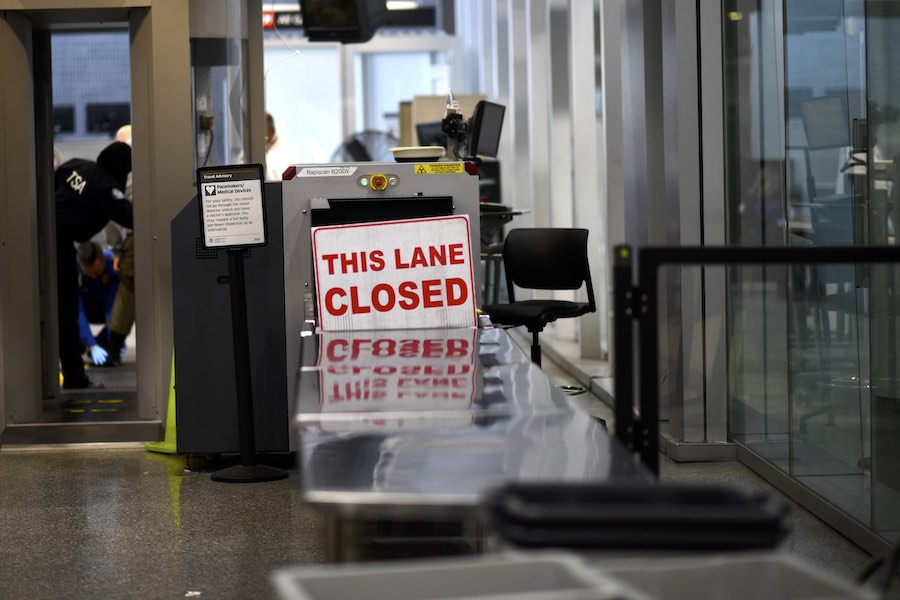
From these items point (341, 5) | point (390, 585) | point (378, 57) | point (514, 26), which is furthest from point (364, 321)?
point (378, 57)

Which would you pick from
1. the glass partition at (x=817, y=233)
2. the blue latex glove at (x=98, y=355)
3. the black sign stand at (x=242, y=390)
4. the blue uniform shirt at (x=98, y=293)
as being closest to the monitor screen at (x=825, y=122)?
the glass partition at (x=817, y=233)

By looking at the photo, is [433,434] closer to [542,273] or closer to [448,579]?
[448,579]

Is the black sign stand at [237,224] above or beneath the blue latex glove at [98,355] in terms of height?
above

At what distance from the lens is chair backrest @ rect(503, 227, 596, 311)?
17.9ft

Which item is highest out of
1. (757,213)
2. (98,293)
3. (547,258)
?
(757,213)

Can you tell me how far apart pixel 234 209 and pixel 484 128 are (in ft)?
5.88

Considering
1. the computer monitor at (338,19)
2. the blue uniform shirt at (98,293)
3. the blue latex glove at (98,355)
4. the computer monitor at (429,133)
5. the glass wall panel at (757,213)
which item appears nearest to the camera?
the glass wall panel at (757,213)

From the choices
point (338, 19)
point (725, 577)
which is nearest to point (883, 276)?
point (725, 577)

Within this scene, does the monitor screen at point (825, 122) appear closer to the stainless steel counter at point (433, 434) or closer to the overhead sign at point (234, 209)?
the stainless steel counter at point (433, 434)

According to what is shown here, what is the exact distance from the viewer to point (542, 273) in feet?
18.5

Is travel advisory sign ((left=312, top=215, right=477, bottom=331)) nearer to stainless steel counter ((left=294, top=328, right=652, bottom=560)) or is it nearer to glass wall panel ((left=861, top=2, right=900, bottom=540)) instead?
stainless steel counter ((left=294, top=328, right=652, bottom=560))

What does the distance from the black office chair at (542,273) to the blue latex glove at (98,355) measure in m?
3.64

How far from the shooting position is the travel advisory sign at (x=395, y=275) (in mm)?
3588

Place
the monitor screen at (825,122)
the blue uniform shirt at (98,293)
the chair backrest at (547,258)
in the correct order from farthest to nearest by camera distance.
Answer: the blue uniform shirt at (98,293)
the chair backrest at (547,258)
the monitor screen at (825,122)
